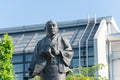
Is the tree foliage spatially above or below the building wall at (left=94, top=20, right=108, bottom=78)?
below

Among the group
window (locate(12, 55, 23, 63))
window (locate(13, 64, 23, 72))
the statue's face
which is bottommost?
the statue's face

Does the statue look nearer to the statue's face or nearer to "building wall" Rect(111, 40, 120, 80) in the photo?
the statue's face

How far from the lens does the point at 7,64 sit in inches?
1272

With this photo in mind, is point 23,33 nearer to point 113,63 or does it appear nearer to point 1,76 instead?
point 113,63

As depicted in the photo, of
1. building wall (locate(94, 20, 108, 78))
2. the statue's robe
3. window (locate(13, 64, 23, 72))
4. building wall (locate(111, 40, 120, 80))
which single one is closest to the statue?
the statue's robe

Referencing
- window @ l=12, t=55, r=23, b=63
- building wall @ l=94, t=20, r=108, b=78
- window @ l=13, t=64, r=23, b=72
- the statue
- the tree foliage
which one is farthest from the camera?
window @ l=12, t=55, r=23, b=63

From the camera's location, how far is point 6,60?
107 feet

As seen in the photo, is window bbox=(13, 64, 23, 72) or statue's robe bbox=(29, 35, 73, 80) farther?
window bbox=(13, 64, 23, 72)

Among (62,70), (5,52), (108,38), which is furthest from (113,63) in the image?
(62,70)

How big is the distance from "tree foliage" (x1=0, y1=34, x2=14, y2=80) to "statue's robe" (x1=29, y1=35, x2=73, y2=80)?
1583 centimetres

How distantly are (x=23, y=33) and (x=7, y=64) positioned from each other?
3901 centimetres

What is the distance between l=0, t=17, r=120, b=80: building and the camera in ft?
209

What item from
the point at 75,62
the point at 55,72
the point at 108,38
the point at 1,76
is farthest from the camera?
the point at 108,38

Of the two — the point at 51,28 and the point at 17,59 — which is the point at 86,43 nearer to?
the point at 17,59
